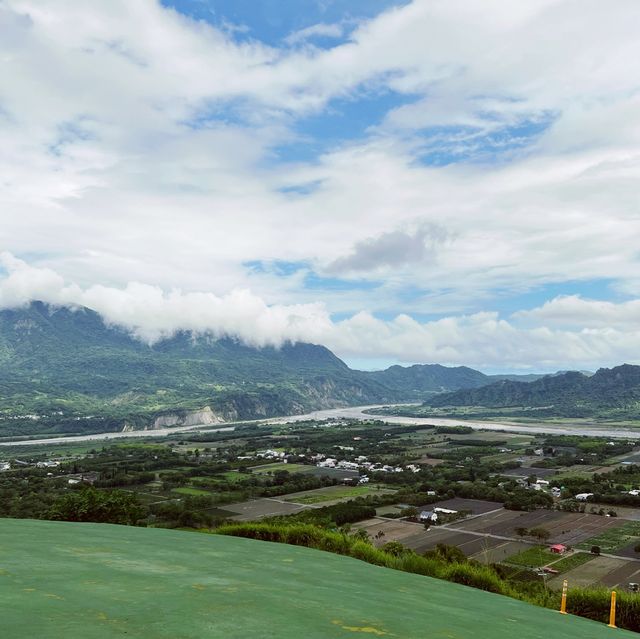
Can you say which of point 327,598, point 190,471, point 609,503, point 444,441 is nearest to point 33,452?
point 190,471

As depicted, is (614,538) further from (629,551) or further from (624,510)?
(624,510)

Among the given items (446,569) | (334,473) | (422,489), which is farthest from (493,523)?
(446,569)

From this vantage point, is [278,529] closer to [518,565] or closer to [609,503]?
[518,565]

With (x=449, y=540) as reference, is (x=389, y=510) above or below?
below

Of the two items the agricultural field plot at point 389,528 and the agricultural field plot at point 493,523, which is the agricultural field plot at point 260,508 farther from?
the agricultural field plot at point 493,523

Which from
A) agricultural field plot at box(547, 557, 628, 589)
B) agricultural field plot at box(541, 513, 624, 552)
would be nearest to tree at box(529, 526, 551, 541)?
agricultural field plot at box(541, 513, 624, 552)

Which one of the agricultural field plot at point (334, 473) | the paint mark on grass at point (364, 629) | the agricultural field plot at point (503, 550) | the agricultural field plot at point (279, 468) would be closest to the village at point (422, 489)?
the agricultural field plot at point (503, 550)

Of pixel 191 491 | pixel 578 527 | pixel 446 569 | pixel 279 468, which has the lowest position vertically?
pixel 279 468
